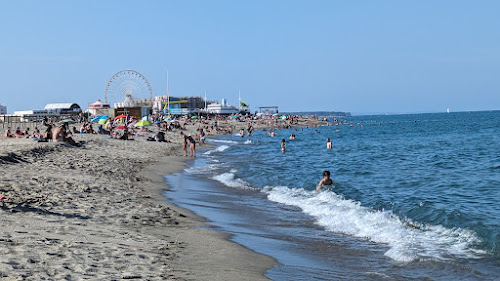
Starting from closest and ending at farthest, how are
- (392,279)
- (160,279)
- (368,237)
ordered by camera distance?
(160,279), (392,279), (368,237)

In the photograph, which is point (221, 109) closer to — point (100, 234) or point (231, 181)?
point (231, 181)

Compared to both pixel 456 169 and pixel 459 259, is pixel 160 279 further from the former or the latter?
pixel 456 169

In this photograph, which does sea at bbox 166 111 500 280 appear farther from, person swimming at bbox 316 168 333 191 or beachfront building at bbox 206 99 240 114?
beachfront building at bbox 206 99 240 114

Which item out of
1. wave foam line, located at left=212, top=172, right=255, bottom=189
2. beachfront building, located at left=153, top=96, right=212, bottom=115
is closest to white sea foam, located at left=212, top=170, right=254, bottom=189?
wave foam line, located at left=212, top=172, right=255, bottom=189

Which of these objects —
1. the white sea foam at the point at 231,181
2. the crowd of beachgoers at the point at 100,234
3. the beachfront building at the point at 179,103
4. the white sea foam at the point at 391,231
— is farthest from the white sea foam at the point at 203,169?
the beachfront building at the point at 179,103

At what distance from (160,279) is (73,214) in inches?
150

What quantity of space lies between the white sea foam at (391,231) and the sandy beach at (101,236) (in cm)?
260

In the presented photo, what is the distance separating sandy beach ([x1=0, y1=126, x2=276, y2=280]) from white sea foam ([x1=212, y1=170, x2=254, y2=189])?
128 inches

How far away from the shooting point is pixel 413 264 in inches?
276

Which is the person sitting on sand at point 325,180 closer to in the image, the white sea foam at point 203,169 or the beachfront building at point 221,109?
the white sea foam at point 203,169

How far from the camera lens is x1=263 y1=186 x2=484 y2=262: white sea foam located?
7719mm

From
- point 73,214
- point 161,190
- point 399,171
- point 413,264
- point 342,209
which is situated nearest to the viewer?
point 413,264

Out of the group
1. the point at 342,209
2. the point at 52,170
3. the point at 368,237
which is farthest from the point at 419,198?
the point at 52,170

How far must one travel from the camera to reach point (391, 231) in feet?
30.7
